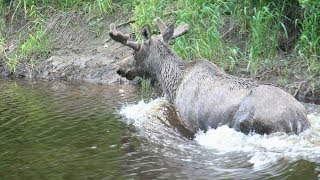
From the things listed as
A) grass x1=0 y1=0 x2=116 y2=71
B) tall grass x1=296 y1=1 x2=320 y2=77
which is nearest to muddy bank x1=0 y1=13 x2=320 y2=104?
grass x1=0 y1=0 x2=116 y2=71

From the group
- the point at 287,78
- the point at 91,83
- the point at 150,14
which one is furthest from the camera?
the point at 91,83

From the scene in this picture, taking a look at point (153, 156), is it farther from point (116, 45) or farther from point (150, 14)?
point (116, 45)

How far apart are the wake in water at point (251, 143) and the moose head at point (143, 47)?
1.08 meters

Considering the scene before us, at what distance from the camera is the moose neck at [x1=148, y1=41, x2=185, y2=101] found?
8094mm

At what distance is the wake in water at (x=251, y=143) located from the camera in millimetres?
5908

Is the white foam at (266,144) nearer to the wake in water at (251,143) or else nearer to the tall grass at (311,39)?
the wake in water at (251,143)

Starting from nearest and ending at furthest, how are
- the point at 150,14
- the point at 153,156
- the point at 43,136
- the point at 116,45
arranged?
the point at 153,156, the point at 43,136, the point at 150,14, the point at 116,45

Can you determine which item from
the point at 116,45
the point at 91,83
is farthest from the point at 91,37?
the point at 91,83

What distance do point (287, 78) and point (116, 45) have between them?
5289 millimetres

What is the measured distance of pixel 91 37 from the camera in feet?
49.0

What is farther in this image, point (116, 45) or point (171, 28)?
point (116, 45)

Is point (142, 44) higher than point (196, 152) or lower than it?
higher

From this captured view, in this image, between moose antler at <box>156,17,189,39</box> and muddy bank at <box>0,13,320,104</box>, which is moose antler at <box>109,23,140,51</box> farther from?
muddy bank at <box>0,13,320,104</box>

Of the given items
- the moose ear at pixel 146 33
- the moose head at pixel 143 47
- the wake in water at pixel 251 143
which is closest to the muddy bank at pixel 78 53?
the moose head at pixel 143 47
